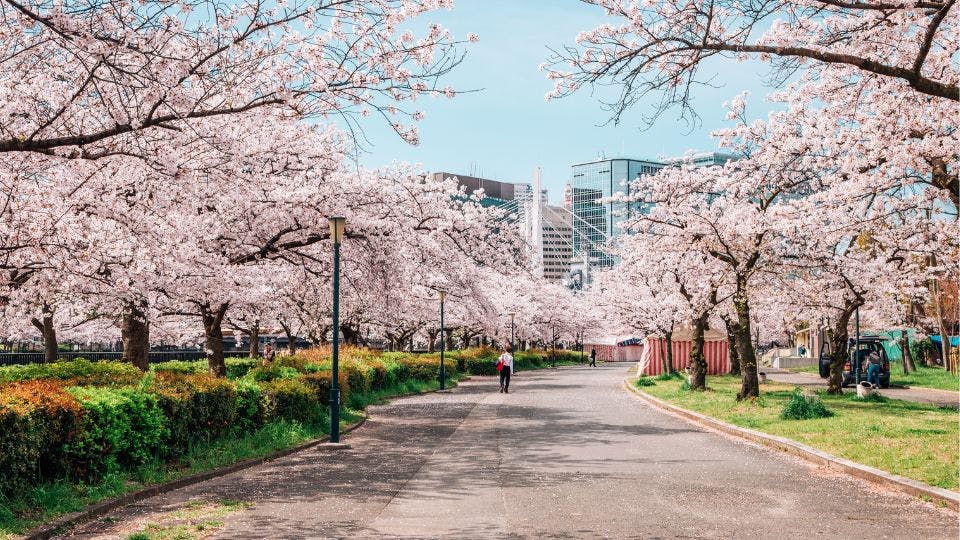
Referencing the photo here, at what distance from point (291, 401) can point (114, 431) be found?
644 centimetres

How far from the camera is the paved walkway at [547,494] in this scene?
7973mm

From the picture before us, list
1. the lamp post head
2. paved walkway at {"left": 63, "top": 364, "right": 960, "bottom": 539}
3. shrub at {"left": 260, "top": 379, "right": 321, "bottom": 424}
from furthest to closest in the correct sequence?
the lamp post head, shrub at {"left": 260, "top": 379, "right": 321, "bottom": 424}, paved walkway at {"left": 63, "top": 364, "right": 960, "bottom": 539}

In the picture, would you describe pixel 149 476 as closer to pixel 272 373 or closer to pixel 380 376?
pixel 272 373

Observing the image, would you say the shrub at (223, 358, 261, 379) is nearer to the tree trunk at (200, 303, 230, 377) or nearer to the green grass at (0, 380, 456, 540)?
the tree trunk at (200, 303, 230, 377)

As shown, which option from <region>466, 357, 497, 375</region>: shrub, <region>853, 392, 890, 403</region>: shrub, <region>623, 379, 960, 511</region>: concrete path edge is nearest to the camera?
<region>623, 379, 960, 511</region>: concrete path edge

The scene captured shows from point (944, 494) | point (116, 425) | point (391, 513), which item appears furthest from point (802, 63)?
point (116, 425)

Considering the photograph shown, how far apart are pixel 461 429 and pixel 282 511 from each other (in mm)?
9906

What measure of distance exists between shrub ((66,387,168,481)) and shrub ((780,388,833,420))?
1284 cm

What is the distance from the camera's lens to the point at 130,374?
1448 cm

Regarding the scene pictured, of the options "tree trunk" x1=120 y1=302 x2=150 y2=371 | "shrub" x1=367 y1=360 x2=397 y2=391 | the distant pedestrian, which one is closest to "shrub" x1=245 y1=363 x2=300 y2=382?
"tree trunk" x1=120 y1=302 x2=150 y2=371

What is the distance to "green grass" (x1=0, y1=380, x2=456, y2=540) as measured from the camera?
7973mm

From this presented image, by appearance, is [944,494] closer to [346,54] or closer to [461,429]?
[346,54]

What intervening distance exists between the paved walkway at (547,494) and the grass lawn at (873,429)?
813 millimetres

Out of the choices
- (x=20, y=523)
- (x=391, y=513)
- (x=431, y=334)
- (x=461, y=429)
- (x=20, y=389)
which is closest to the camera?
(x=20, y=523)
